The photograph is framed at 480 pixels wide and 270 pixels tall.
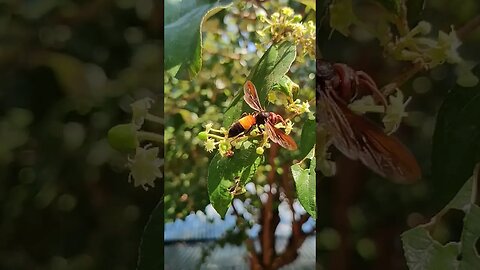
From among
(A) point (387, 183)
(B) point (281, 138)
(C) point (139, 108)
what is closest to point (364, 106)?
(A) point (387, 183)

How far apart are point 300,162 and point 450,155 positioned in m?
0.41

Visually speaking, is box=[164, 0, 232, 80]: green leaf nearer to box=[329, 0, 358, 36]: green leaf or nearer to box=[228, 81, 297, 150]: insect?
box=[228, 81, 297, 150]: insect

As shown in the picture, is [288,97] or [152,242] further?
[288,97]

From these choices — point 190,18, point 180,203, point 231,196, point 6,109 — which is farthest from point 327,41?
point 6,109

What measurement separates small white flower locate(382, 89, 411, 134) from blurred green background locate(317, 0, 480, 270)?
1 centimetres

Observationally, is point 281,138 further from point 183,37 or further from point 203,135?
point 183,37

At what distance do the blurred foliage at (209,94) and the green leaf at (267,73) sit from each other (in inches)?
1.5

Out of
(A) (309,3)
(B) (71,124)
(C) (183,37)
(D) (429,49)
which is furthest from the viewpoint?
(A) (309,3)

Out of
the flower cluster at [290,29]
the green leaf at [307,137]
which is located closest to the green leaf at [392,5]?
the flower cluster at [290,29]

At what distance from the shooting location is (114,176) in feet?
4.32

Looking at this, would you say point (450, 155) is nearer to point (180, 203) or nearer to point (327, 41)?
point (327, 41)

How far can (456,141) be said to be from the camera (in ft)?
4.58

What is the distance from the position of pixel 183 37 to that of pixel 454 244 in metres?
0.83

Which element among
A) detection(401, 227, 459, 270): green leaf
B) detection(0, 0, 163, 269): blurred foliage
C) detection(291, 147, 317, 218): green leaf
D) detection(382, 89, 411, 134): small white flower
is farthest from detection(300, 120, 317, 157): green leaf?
detection(0, 0, 163, 269): blurred foliage
